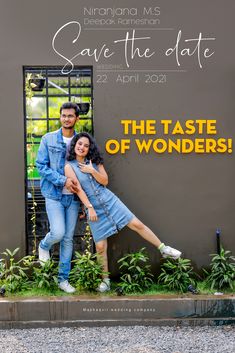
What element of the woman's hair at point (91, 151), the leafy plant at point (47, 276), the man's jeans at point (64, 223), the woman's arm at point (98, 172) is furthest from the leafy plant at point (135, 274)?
the woman's hair at point (91, 151)

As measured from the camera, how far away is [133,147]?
5.14 m

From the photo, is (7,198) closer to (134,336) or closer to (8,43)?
(8,43)

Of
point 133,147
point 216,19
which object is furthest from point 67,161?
point 216,19

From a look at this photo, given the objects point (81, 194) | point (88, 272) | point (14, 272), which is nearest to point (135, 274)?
point (88, 272)

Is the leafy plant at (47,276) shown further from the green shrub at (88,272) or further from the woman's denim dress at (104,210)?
the woman's denim dress at (104,210)

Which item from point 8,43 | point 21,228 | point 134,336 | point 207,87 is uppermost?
point 8,43

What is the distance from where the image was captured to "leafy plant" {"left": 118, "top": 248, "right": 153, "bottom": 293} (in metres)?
4.82

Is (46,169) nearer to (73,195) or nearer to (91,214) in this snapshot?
(73,195)

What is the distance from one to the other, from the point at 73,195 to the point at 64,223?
279 mm

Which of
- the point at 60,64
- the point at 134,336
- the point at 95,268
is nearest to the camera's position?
the point at 134,336

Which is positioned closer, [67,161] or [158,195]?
[67,161]

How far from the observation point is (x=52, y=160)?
15.8ft

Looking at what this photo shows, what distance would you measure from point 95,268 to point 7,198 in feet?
3.85

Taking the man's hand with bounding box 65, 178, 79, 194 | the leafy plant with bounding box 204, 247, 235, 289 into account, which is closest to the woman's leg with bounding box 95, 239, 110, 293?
the man's hand with bounding box 65, 178, 79, 194
